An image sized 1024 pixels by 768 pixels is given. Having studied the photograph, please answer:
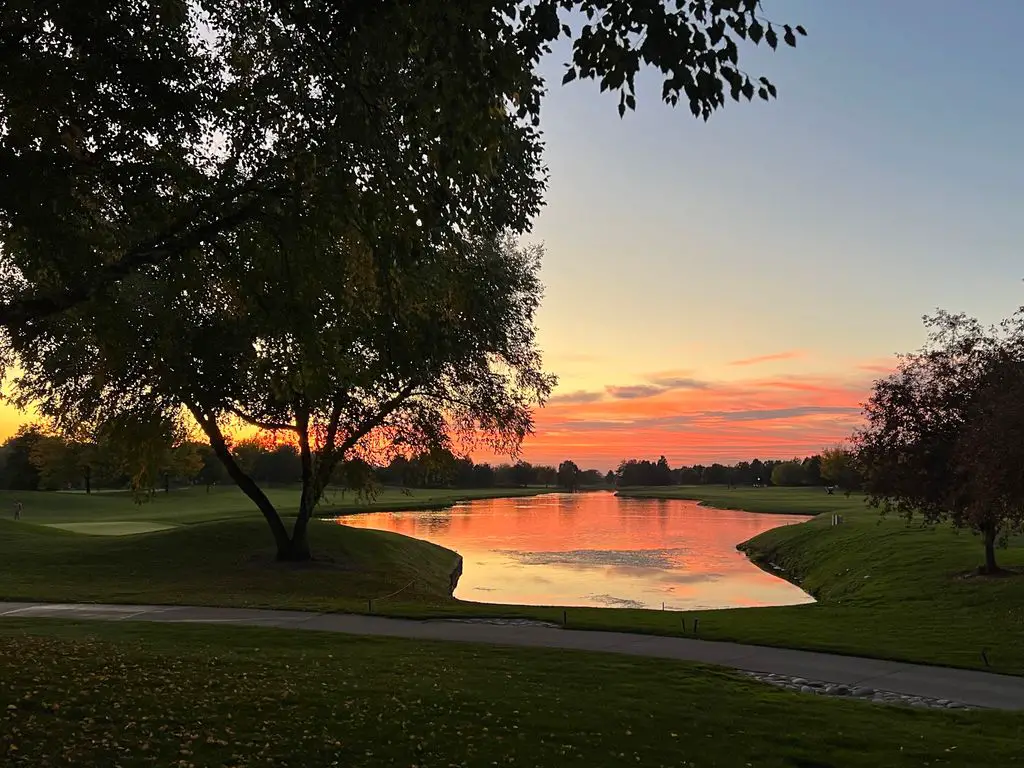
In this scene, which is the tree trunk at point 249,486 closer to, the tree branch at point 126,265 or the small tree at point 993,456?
the tree branch at point 126,265

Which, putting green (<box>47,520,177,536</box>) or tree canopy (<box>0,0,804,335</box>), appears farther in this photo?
putting green (<box>47,520,177,536</box>)

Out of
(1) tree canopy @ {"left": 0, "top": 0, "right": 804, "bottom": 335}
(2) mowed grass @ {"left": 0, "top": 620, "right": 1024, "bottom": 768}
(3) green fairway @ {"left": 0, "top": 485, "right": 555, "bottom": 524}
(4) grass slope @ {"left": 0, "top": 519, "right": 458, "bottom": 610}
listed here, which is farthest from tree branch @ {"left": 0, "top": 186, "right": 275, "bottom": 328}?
(3) green fairway @ {"left": 0, "top": 485, "right": 555, "bottom": 524}

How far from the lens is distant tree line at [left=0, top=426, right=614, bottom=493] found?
93.5 ft

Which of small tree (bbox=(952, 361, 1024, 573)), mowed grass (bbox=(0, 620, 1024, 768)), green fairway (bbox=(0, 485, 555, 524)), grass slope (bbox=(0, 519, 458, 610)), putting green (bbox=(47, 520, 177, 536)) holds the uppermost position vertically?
small tree (bbox=(952, 361, 1024, 573))

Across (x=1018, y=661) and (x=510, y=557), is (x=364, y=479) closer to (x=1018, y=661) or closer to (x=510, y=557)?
(x=510, y=557)

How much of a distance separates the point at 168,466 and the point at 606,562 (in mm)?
23167

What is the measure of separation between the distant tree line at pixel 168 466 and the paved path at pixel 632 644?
8.23 metres

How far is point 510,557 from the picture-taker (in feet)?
137

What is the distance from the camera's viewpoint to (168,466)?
41.6 m

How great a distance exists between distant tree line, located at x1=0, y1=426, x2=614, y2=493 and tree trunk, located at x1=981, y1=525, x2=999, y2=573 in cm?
1769

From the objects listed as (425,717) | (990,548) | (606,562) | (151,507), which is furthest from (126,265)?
(151,507)

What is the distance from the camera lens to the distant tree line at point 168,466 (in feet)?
93.5

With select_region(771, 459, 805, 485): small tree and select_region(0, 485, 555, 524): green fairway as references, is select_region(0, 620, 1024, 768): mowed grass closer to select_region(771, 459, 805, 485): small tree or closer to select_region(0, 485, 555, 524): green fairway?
select_region(0, 485, 555, 524): green fairway

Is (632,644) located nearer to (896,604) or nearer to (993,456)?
(993,456)
